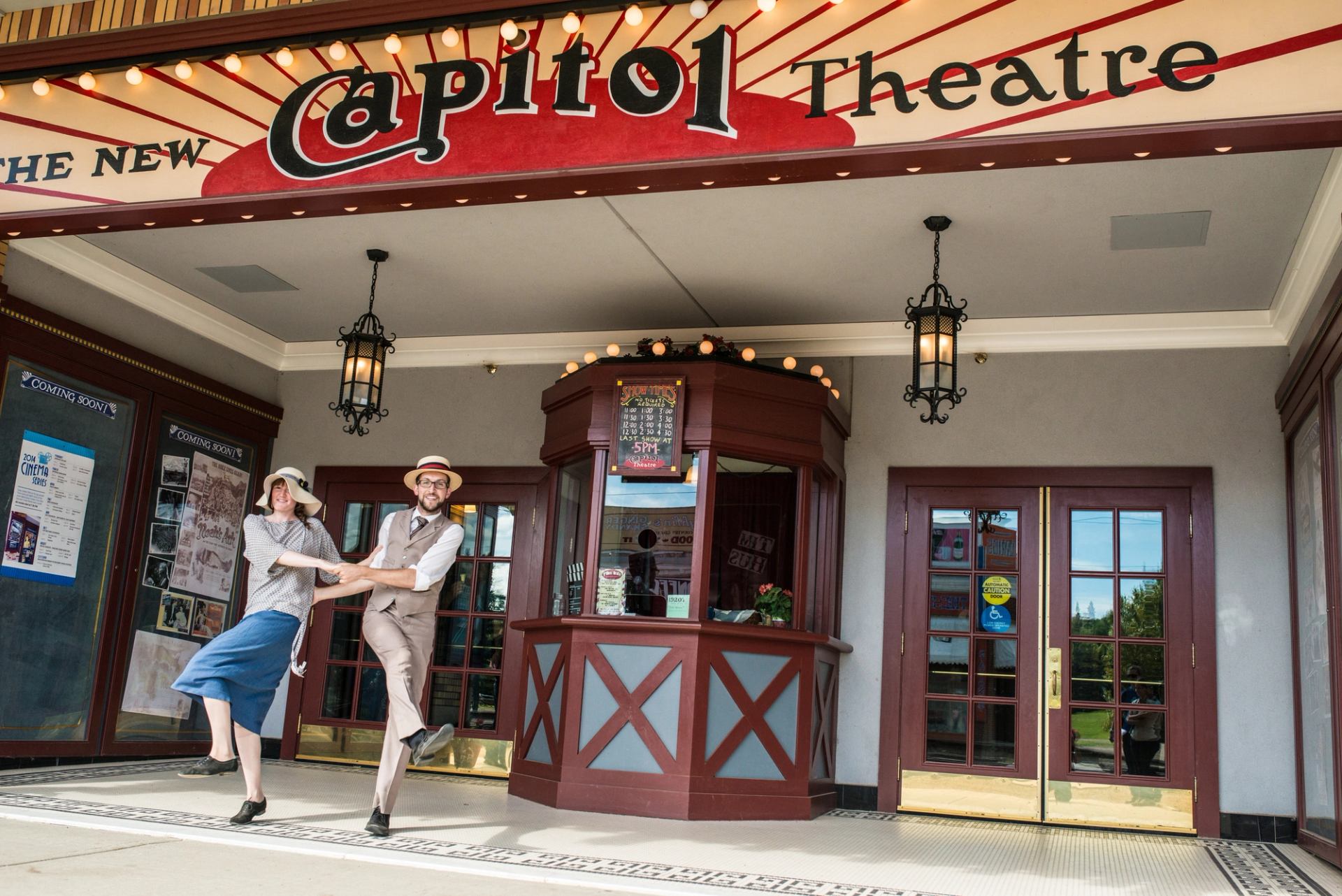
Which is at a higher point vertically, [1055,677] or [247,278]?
[247,278]

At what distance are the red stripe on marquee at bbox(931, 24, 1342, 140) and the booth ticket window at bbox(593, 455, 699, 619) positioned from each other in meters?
3.26

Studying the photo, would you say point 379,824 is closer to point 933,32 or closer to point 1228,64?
point 933,32

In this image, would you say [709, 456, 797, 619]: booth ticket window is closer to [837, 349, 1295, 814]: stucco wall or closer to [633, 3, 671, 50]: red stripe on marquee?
[837, 349, 1295, 814]: stucco wall

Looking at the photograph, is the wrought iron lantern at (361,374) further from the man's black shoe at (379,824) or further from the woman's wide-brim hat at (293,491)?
the man's black shoe at (379,824)

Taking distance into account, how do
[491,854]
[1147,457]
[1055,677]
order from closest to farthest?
1. [491,854]
2. [1055,677]
3. [1147,457]

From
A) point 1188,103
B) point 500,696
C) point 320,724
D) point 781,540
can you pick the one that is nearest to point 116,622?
point 320,724

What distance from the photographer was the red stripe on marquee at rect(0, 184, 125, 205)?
436 centimetres

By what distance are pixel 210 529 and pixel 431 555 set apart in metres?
3.79

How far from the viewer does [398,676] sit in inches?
171

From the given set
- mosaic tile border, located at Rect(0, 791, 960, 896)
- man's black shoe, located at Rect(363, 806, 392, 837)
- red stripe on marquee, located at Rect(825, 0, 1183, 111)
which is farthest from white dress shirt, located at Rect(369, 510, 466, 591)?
red stripe on marquee, located at Rect(825, 0, 1183, 111)

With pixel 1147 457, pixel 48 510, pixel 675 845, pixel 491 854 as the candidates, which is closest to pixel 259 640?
pixel 491 854

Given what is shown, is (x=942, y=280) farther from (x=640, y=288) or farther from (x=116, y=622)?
(x=116, y=622)

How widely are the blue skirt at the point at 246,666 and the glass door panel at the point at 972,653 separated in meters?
3.69

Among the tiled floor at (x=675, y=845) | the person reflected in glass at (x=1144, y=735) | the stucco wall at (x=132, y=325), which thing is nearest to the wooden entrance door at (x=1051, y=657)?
the person reflected in glass at (x=1144, y=735)
